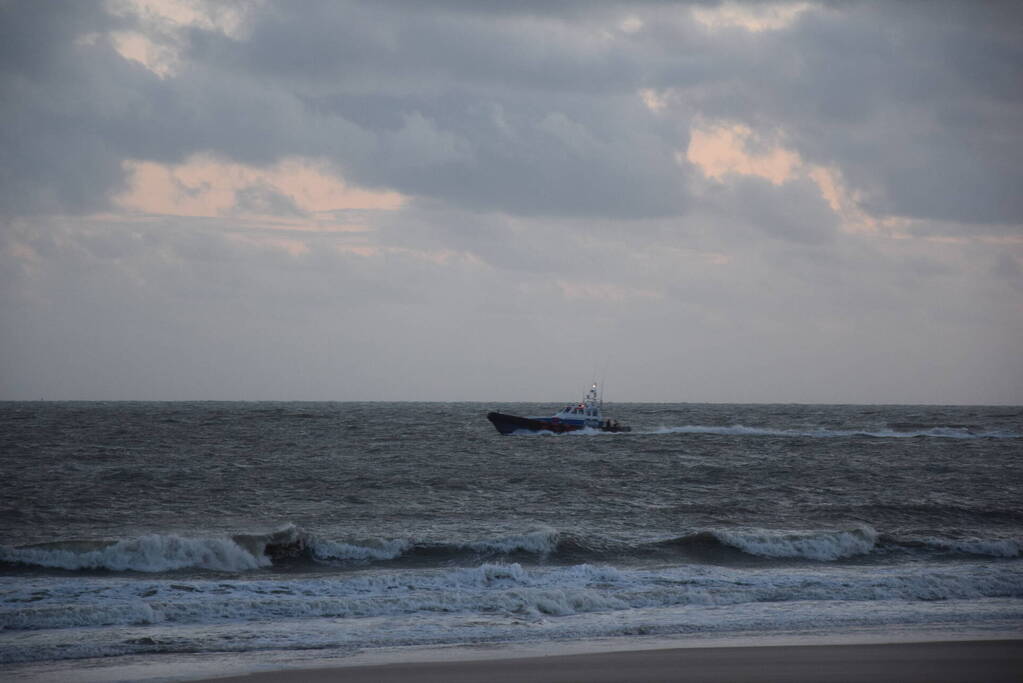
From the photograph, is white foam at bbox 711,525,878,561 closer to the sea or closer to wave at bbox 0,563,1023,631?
the sea

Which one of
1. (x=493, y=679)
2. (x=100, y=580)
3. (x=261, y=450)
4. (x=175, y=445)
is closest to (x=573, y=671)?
(x=493, y=679)

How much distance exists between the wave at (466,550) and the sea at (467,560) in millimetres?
53

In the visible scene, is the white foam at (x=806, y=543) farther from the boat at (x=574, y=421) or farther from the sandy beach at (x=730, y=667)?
the boat at (x=574, y=421)

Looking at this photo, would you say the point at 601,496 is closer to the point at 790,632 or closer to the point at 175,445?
the point at 790,632

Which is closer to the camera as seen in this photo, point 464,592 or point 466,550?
point 464,592

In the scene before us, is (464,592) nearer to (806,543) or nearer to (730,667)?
(730,667)

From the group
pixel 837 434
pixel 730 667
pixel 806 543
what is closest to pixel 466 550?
pixel 806 543

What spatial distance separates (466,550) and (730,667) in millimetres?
9320

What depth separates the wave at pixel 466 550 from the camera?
18266 mm

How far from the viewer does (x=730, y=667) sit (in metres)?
11.1

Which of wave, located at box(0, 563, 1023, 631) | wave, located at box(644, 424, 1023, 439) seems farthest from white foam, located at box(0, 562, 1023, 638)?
wave, located at box(644, 424, 1023, 439)

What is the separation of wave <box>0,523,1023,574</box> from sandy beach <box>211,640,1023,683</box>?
734 centimetres

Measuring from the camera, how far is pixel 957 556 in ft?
66.1

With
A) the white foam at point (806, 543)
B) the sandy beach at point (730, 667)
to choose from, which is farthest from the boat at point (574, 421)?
the sandy beach at point (730, 667)
